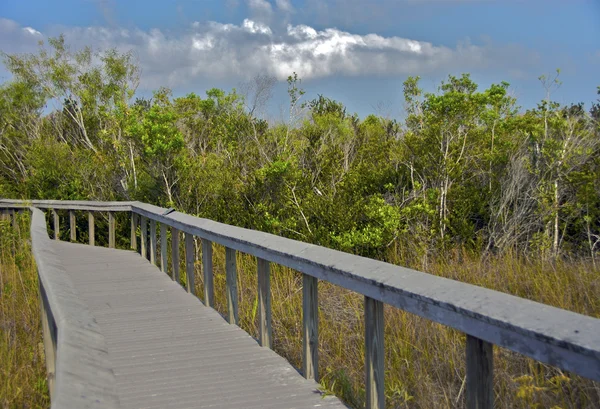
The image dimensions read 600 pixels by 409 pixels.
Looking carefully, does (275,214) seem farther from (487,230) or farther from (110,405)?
(110,405)

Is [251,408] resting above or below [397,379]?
above

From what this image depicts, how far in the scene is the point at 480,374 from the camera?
8.36 feet

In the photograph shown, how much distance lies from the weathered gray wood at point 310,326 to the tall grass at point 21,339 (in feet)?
6.26

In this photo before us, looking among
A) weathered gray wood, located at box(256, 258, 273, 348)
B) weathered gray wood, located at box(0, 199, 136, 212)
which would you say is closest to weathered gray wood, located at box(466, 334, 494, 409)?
weathered gray wood, located at box(256, 258, 273, 348)

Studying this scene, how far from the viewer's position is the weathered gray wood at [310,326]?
13.2 ft

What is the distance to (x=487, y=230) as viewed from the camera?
11805mm

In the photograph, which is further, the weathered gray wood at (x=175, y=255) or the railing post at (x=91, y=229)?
the railing post at (x=91, y=229)

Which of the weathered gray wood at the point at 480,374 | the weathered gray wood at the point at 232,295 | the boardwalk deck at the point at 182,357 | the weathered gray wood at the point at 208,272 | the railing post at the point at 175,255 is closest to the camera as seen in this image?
the weathered gray wood at the point at 480,374

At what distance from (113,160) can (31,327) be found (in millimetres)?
10482

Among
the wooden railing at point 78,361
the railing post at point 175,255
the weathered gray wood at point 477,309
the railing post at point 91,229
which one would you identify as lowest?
the railing post at point 91,229

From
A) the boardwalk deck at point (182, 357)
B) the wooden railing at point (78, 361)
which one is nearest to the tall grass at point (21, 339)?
the boardwalk deck at point (182, 357)

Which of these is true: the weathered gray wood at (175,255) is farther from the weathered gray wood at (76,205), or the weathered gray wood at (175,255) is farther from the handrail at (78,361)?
the handrail at (78,361)

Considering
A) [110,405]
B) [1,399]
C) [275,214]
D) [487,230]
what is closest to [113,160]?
[275,214]

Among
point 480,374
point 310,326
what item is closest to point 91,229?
point 310,326
